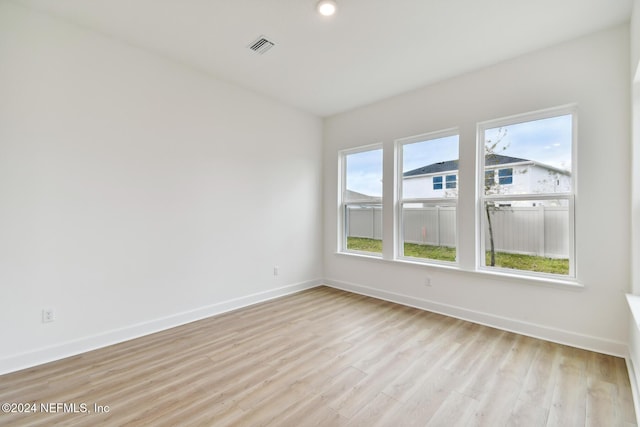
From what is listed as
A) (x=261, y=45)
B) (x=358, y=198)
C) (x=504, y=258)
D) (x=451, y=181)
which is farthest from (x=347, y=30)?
(x=504, y=258)

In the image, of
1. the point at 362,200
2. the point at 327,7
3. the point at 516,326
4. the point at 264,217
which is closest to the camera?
the point at 327,7

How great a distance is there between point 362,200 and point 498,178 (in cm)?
195

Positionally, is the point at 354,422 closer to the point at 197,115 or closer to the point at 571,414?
the point at 571,414

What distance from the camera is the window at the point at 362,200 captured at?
172 inches

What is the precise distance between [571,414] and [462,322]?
145 centimetres

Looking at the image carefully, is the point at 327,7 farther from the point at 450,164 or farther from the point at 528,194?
the point at 528,194

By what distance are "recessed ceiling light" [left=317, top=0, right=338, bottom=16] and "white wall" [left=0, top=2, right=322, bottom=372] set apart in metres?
1.78

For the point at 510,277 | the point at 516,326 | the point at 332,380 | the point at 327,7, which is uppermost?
the point at 327,7

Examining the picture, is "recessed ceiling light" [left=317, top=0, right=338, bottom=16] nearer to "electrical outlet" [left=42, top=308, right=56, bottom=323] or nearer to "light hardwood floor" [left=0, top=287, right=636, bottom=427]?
→ "light hardwood floor" [left=0, top=287, right=636, bottom=427]

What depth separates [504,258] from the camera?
3.17 m

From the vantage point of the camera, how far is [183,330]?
3.00 m

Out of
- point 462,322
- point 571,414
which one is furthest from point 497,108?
point 571,414

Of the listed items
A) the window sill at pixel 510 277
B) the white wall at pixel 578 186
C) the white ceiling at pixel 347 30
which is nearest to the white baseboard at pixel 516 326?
the white wall at pixel 578 186

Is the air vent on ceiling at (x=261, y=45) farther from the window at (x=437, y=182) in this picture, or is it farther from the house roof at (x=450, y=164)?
the window at (x=437, y=182)
